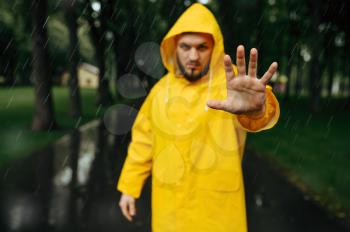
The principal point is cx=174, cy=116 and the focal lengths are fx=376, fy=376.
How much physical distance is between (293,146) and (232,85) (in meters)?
10.3

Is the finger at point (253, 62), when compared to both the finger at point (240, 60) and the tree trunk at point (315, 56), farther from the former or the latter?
the tree trunk at point (315, 56)

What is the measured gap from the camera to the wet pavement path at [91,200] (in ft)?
16.4

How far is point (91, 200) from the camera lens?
6.00m

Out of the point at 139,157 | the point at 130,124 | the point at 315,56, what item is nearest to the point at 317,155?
the point at 139,157

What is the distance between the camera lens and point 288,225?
16.4ft

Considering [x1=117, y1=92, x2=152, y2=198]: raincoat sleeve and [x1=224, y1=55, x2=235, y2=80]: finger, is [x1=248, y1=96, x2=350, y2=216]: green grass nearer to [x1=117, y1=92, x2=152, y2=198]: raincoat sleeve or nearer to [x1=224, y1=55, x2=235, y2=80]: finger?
[x1=117, y1=92, x2=152, y2=198]: raincoat sleeve

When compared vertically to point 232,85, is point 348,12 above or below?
above

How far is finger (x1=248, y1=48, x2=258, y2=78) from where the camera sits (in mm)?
1892

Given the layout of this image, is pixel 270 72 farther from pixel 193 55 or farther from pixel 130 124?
pixel 130 124

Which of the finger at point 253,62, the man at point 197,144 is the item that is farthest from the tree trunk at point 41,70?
the finger at point 253,62

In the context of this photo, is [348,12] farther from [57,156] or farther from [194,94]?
[194,94]

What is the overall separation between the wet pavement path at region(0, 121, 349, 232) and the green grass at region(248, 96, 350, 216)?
19.0 inches

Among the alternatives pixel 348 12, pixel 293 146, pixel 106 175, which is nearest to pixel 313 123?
pixel 293 146

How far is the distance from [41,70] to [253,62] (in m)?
12.4
